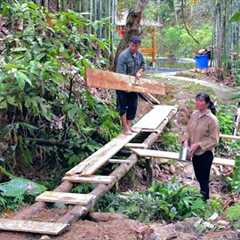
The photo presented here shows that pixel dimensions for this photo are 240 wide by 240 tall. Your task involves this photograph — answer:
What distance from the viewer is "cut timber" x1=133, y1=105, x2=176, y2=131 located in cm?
992

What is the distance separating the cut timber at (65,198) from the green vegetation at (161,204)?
606 millimetres

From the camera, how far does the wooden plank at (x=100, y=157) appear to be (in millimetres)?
6781

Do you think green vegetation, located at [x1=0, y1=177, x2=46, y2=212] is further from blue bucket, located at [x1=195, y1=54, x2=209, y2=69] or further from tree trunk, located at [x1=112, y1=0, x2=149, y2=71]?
blue bucket, located at [x1=195, y1=54, x2=209, y2=69]

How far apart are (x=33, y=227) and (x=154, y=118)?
19.9 feet

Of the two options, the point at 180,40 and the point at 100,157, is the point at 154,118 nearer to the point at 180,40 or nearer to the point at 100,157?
the point at 100,157

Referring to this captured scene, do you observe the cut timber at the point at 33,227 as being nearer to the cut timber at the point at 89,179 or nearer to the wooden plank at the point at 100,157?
the cut timber at the point at 89,179

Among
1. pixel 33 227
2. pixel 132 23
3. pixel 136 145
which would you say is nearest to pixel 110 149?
pixel 136 145

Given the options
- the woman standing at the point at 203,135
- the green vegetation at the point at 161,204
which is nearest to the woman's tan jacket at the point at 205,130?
the woman standing at the point at 203,135

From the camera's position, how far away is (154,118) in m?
10.7

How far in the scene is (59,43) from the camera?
7621 millimetres

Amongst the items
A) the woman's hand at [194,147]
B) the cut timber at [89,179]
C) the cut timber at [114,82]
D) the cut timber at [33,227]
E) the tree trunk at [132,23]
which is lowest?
the cut timber at [89,179]

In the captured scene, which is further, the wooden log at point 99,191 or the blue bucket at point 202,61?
the blue bucket at point 202,61

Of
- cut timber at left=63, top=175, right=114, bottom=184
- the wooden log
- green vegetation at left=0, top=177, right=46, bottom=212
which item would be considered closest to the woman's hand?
the wooden log

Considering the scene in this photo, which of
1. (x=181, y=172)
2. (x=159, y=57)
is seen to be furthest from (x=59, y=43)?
(x=159, y=57)
